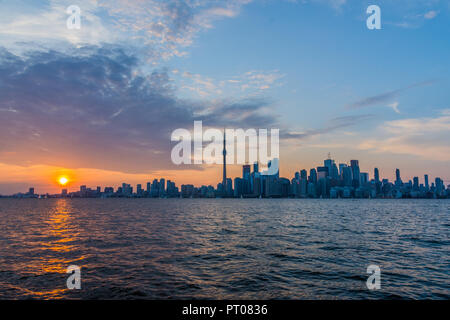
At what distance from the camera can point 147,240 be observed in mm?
37000

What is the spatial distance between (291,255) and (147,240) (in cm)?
2045

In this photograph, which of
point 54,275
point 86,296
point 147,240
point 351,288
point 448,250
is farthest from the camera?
point 147,240

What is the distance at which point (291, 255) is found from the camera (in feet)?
89.7

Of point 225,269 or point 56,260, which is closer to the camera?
point 225,269

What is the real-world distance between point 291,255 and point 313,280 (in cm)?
842

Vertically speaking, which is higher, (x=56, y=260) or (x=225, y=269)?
(x=225, y=269)
